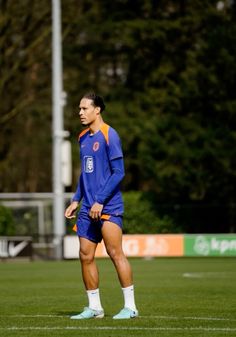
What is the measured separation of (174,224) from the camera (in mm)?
38781

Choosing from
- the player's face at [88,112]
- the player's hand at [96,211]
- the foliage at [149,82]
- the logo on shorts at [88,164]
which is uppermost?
the foliage at [149,82]

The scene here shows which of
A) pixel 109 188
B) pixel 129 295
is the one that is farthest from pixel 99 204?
pixel 129 295

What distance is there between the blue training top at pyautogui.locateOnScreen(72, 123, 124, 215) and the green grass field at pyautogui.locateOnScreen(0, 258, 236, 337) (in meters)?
1.24

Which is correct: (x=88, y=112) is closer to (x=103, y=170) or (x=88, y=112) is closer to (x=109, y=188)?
(x=103, y=170)

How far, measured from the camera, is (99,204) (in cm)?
1155

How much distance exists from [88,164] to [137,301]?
374cm

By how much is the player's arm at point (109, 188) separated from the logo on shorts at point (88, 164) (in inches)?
10.3

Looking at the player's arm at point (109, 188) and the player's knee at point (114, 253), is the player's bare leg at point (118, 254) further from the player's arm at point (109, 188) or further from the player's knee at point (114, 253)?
the player's arm at point (109, 188)

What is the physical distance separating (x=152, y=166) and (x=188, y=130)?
2043 millimetres

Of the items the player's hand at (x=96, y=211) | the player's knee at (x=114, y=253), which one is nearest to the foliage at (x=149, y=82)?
the player's knee at (x=114, y=253)

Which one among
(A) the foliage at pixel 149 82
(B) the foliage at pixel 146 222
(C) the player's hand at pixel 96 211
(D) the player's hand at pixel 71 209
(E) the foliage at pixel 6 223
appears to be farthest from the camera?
(A) the foliage at pixel 149 82

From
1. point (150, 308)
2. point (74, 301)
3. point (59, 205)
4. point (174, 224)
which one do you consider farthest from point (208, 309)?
point (174, 224)

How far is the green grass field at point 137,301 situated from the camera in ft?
35.0

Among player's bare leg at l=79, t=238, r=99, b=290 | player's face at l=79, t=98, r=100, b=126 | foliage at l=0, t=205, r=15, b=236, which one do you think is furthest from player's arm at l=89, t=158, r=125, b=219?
foliage at l=0, t=205, r=15, b=236
